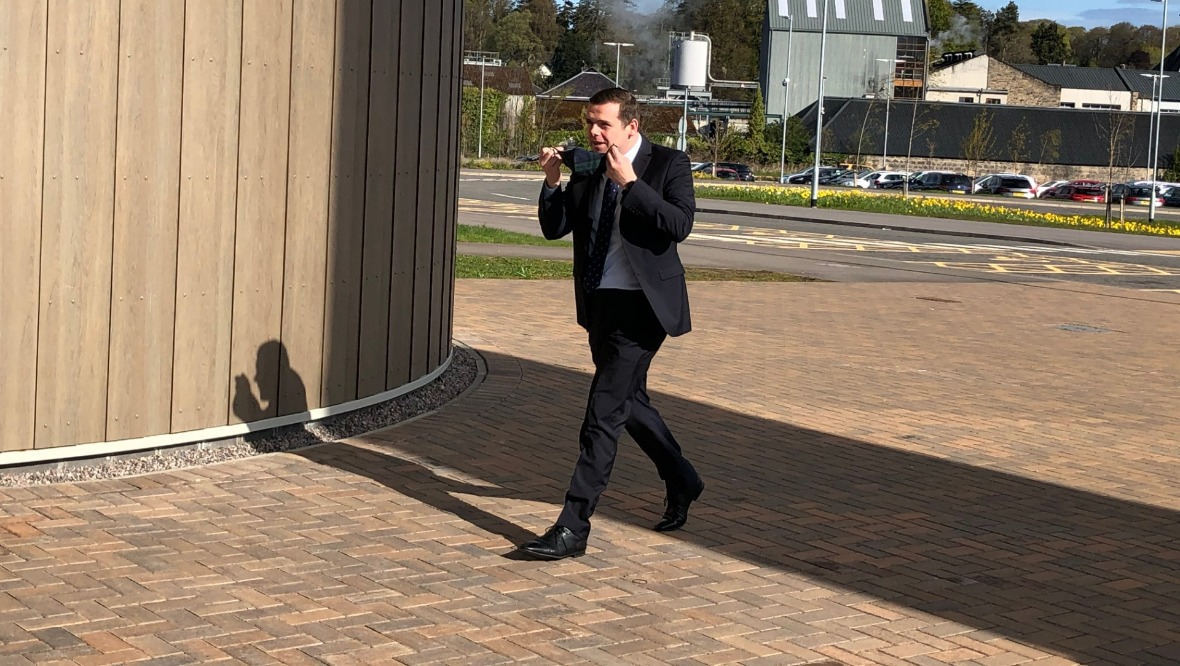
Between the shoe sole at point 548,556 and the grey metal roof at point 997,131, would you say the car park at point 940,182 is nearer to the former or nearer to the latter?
the grey metal roof at point 997,131

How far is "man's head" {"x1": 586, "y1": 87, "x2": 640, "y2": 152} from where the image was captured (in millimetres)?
5582

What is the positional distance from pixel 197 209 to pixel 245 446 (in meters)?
1.17

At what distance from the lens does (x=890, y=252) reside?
1033 inches

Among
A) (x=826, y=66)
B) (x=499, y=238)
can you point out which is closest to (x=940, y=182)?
(x=826, y=66)

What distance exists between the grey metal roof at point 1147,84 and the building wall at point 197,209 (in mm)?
98063

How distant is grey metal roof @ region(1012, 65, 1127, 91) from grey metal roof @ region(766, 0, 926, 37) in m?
17.8

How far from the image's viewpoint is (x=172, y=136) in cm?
639

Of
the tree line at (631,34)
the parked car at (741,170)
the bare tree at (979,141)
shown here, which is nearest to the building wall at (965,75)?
the tree line at (631,34)

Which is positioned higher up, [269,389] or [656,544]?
[269,389]

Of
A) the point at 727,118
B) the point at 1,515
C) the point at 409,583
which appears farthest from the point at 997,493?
the point at 727,118

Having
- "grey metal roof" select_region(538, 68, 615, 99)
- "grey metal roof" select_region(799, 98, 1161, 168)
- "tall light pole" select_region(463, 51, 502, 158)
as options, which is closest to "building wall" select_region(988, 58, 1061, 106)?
"grey metal roof" select_region(538, 68, 615, 99)

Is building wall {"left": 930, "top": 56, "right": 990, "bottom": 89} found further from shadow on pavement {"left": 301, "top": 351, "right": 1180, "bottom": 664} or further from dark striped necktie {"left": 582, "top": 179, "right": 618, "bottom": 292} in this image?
dark striped necktie {"left": 582, "top": 179, "right": 618, "bottom": 292}

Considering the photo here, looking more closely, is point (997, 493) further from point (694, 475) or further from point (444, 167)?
point (444, 167)

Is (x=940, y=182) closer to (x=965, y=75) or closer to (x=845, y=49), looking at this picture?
(x=845, y=49)
